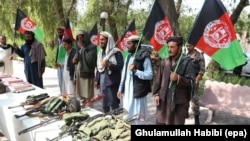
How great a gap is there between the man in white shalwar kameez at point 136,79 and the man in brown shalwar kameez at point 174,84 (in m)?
0.39

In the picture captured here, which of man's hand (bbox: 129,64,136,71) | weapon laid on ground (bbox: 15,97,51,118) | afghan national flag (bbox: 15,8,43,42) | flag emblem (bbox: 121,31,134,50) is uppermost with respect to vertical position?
afghan national flag (bbox: 15,8,43,42)

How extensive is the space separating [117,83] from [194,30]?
1806 mm

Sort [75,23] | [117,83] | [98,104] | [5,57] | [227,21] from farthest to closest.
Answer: [75,23]
[5,57]
[98,104]
[117,83]
[227,21]

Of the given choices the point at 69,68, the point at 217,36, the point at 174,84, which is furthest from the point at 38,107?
the point at 217,36

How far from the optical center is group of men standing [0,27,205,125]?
3.47m

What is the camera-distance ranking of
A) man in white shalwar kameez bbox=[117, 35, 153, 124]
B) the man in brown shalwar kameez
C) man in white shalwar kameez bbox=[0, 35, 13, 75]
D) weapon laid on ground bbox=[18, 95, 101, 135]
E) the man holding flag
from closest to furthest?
weapon laid on ground bbox=[18, 95, 101, 135] → the man in brown shalwar kameez → man in white shalwar kameez bbox=[117, 35, 153, 124] → the man holding flag → man in white shalwar kameez bbox=[0, 35, 13, 75]

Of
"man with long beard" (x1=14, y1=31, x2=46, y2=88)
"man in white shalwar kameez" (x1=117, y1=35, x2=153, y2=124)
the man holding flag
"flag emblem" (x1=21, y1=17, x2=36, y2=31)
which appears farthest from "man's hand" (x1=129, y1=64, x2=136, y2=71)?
"flag emblem" (x1=21, y1=17, x2=36, y2=31)

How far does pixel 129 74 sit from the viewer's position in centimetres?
421

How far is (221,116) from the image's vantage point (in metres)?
5.96

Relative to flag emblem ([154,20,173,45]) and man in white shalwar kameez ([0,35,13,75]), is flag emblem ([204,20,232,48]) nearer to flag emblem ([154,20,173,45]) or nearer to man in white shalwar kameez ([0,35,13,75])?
flag emblem ([154,20,173,45])

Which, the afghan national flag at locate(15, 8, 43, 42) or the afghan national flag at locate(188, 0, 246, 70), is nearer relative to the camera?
the afghan national flag at locate(188, 0, 246, 70)

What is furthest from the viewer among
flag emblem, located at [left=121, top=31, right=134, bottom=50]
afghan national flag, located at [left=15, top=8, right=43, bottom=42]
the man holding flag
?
afghan national flag, located at [left=15, top=8, right=43, bottom=42]

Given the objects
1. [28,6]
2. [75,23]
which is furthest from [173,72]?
[75,23]

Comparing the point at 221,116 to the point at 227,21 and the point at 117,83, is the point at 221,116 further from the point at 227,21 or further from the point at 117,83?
the point at 227,21
